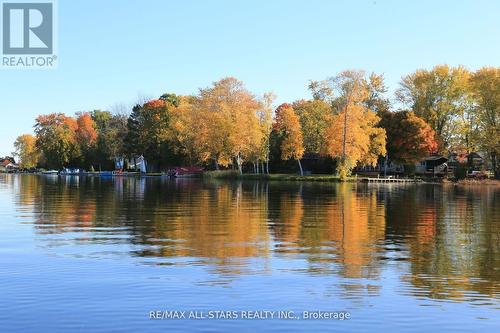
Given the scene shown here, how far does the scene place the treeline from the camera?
8288 centimetres

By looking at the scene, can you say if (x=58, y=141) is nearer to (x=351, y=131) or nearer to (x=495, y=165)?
(x=351, y=131)

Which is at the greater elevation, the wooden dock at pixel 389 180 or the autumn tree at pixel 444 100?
Answer: the autumn tree at pixel 444 100

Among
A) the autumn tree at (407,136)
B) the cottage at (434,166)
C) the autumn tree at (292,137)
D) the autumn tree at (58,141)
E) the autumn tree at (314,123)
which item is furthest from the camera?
the autumn tree at (58,141)

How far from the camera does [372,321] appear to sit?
10141mm

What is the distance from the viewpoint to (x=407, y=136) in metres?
89.8

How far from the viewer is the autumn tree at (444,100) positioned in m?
96.7

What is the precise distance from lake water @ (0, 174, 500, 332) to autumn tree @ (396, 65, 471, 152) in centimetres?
7620

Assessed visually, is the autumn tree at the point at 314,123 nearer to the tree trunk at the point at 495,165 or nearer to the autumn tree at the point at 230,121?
the autumn tree at the point at 230,121

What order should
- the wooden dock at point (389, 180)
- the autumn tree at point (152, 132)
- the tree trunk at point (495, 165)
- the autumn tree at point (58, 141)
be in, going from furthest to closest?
1. the autumn tree at point (58, 141)
2. the autumn tree at point (152, 132)
3. the tree trunk at point (495, 165)
4. the wooden dock at point (389, 180)

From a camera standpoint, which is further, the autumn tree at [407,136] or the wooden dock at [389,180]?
the autumn tree at [407,136]

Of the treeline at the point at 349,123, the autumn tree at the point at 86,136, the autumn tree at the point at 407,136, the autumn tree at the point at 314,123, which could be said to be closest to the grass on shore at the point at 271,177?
the treeline at the point at 349,123

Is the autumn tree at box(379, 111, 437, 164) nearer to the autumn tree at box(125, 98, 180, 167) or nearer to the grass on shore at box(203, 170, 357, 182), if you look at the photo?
the grass on shore at box(203, 170, 357, 182)

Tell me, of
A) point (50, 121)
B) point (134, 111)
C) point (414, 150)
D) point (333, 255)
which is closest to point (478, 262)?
point (333, 255)

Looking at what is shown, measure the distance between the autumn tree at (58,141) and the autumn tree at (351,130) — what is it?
8809 centimetres
